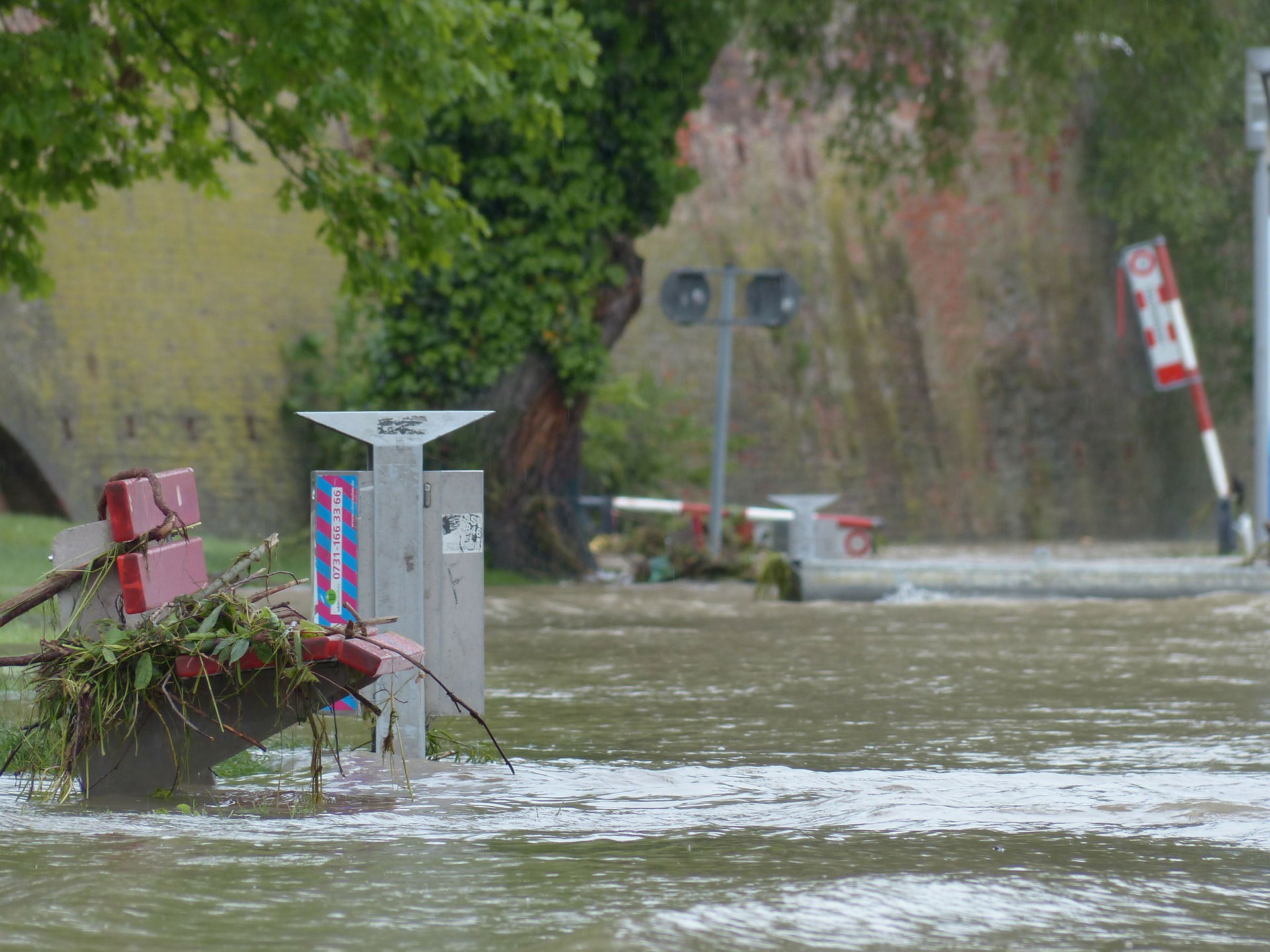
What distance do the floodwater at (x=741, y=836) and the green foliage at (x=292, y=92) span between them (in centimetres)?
460

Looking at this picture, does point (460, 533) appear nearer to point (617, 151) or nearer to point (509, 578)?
point (509, 578)

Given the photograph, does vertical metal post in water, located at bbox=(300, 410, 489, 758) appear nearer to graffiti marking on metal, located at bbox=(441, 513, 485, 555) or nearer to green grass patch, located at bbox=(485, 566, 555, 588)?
graffiti marking on metal, located at bbox=(441, 513, 485, 555)

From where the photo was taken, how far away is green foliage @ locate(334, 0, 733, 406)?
1539 centimetres

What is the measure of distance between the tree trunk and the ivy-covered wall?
5463 millimetres

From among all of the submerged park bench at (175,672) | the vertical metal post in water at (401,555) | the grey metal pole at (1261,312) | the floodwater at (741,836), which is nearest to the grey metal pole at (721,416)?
the grey metal pole at (1261,312)

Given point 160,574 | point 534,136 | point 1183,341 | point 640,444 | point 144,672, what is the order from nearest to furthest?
1. point 144,672
2. point 160,574
3. point 534,136
4. point 1183,341
5. point 640,444

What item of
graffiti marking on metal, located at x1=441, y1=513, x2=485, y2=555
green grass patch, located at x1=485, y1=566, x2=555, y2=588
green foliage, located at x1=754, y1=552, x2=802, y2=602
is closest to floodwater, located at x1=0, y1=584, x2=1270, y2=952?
graffiti marking on metal, located at x1=441, y1=513, x2=485, y2=555

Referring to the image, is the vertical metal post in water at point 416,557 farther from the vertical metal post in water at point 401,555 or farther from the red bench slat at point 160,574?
the red bench slat at point 160,574

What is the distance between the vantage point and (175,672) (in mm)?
4625

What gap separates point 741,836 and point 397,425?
183 cm

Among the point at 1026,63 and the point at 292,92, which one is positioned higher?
the point at 1026,63

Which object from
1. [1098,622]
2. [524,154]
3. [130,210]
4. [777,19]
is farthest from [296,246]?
[1098,622]

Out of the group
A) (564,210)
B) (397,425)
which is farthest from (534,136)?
(397,425)

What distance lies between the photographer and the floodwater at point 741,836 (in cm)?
334
